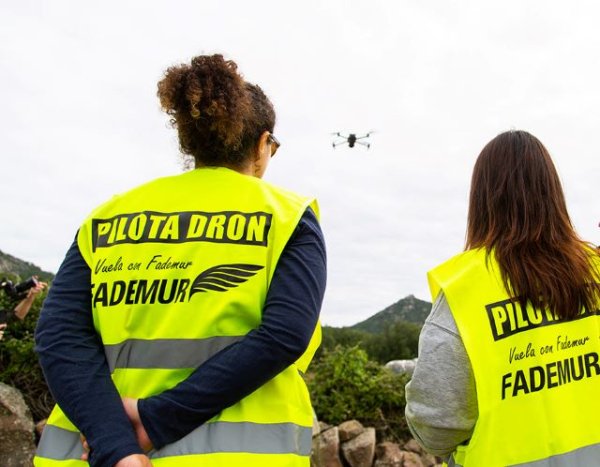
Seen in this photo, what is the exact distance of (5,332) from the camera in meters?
6.37

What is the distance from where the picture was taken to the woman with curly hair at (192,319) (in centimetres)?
188

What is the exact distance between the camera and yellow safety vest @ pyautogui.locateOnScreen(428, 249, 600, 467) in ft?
7.13

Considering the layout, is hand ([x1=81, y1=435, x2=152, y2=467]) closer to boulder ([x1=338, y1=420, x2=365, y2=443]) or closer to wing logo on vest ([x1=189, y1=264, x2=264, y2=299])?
wing logo on vest ([x1=189, y1=264, x2=264, y2=299])

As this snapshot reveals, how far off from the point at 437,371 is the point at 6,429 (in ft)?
15.7

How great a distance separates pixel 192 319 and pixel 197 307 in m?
0.04

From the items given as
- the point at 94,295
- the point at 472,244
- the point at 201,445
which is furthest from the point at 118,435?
the point at 472,244

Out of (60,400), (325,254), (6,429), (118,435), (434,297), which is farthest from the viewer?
(6,429)

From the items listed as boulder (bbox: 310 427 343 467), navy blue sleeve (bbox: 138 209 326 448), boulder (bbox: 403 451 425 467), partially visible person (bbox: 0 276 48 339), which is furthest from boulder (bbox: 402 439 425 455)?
navy blue sleeve (bbox: 138 209 326 448)

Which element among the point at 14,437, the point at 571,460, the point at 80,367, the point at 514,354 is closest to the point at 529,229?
the point at 514,354

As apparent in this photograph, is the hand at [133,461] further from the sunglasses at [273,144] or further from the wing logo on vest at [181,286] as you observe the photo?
the sunglasses at [273,144]

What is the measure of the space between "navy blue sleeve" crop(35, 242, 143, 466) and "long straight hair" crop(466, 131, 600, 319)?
4.68ft

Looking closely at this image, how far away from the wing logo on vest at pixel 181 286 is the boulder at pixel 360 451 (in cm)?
469

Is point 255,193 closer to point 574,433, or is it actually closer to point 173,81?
point 173,81

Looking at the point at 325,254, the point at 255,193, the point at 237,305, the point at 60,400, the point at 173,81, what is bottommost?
the point at 60,400
